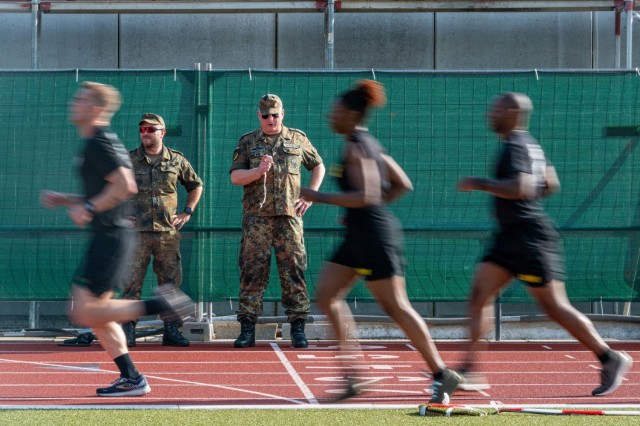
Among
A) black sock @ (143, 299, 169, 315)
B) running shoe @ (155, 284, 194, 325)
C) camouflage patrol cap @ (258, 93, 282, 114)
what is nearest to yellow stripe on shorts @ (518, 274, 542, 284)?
running shoe @ (155, 284, 194, 325)

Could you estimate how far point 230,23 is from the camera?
13.2 m

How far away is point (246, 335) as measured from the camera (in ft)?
35.4

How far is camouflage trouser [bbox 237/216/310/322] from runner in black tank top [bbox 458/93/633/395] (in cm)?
343

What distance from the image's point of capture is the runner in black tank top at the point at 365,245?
676cm

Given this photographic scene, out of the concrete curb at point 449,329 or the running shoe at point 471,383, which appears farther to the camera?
the concrete curb at point 449,329

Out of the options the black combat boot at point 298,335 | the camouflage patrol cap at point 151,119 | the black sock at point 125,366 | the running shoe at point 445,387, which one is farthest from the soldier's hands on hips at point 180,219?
the running shoe at point 445,387

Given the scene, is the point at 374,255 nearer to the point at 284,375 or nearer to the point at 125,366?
the point at 125,366

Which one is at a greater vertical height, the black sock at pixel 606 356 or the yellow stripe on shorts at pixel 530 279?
the yellow stripe on shorts at pixel 530 279

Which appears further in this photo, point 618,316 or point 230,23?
point 230,23

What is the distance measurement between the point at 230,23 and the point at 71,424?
25.5 ft

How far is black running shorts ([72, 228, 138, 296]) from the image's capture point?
6.93 metres

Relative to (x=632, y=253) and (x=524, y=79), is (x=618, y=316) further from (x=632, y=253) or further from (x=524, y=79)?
(x=524, y=79)

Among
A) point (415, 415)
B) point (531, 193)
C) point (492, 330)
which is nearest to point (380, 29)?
point (492, 330)

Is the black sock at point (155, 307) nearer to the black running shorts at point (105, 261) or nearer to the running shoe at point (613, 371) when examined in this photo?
the black running shorts at point (105, 261)
